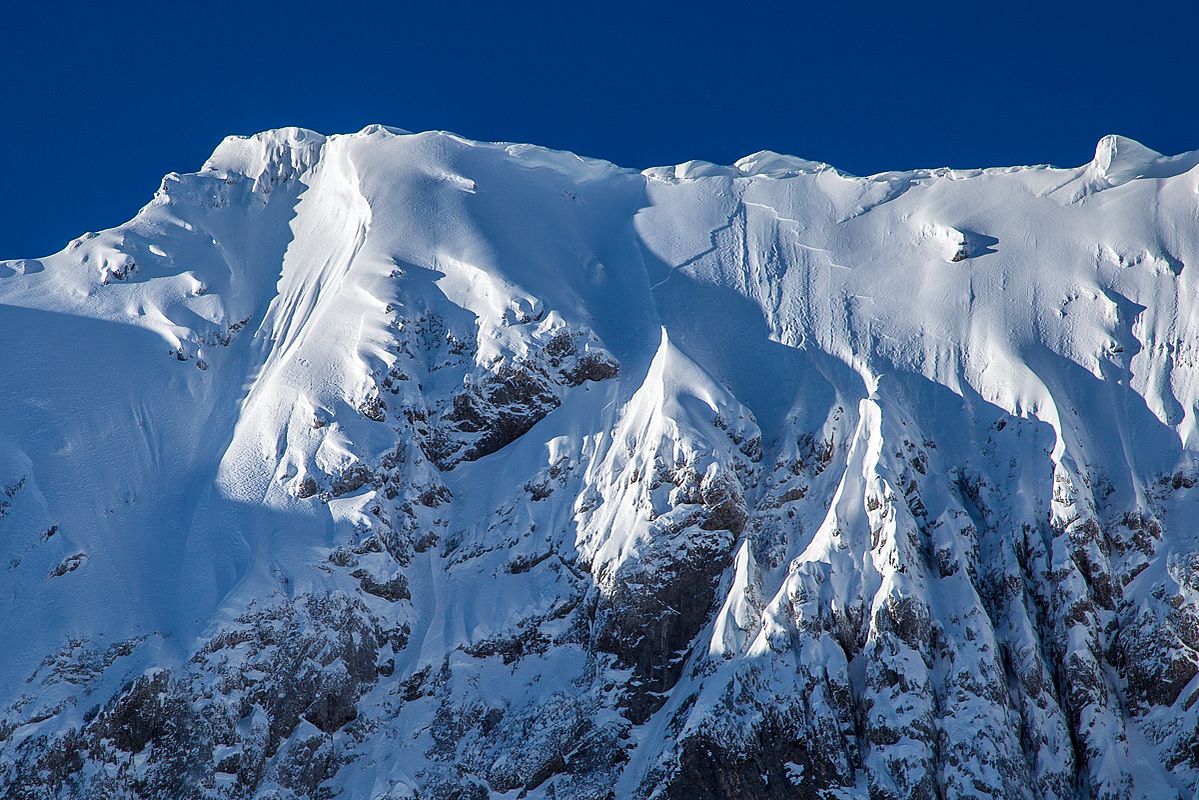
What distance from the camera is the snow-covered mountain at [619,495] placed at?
6881 centimetres

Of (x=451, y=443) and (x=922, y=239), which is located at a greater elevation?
(x=922, y=239)

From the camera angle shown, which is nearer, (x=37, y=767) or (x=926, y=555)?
(x=37, y=767)

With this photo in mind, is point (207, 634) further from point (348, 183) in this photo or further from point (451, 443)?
point (348, 183)

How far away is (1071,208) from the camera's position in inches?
3711

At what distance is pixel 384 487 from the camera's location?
8138 cm

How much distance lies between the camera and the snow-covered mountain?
226 feet

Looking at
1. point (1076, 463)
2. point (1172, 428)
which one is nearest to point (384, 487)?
point (1076, 463)

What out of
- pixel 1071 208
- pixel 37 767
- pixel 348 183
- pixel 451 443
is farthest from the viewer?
pixel 348 183

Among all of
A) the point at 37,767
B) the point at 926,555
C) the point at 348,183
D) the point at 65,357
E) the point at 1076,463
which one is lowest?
the point at 37,767

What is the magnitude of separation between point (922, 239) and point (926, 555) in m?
29.3

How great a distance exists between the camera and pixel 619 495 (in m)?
79.2

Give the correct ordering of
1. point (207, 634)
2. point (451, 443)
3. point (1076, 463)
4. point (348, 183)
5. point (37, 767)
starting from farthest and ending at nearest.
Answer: point (348, 183) → point (451, 443) → point (1076, 463) → point (207, 634) → point (37, 767)

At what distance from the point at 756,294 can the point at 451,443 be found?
77.3 feet

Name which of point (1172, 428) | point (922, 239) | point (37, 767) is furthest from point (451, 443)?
point (1172, 428)
